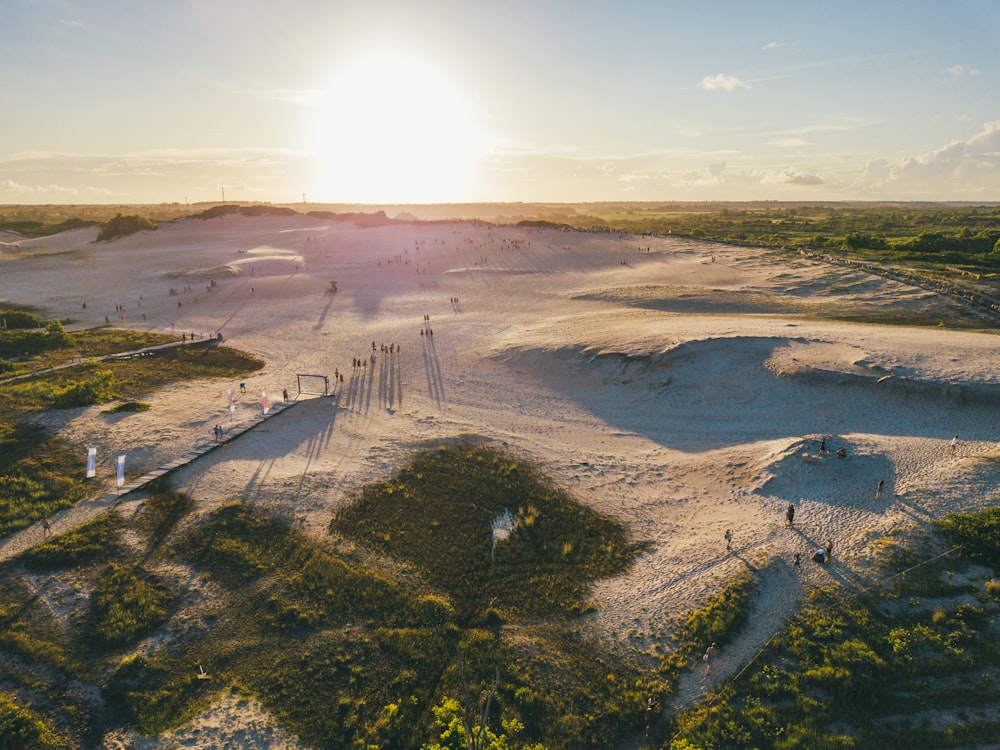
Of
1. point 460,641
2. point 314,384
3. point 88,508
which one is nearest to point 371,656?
point 460,641

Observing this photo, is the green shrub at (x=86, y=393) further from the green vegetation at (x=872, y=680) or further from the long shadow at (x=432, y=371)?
the green vegetation at (x=872, y=680)

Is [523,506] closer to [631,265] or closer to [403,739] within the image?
[403,739]

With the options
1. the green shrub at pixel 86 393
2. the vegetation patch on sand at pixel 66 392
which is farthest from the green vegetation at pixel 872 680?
the green shrub at pixel 86 393

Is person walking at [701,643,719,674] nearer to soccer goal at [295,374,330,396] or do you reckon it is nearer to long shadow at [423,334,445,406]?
long shadow at [423,334,445,406]

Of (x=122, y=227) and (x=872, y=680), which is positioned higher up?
(x=122, y=227)

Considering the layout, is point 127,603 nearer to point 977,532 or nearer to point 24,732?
point 24,732

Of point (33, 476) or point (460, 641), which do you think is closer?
point (460, 641)

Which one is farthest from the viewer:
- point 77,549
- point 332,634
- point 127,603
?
point 77,549
